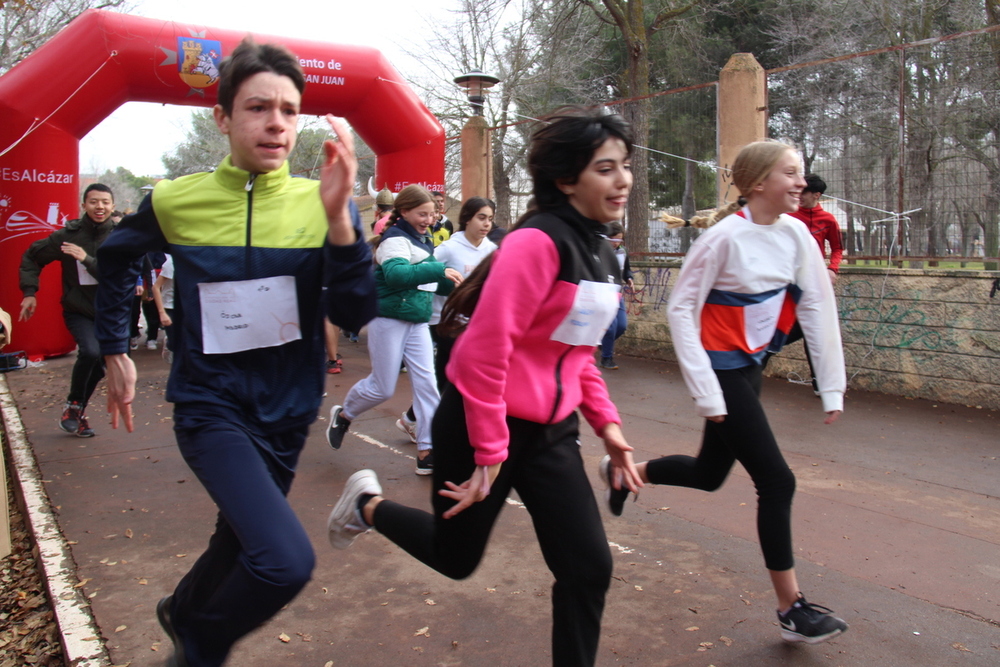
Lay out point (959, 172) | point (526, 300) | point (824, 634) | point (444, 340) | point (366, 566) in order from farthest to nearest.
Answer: point (959, 172) → point (444, 340) → point (366, 566) → point (824, 634) → point (526, 300)

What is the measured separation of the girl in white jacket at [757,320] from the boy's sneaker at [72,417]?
16.7ft

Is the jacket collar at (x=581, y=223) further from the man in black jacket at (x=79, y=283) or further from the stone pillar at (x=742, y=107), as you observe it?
the stone pillar at (x=742, y=107)

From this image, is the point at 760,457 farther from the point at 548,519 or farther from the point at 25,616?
the point at 25,616

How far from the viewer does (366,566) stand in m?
3.91

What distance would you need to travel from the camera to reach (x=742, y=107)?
30.6 feet

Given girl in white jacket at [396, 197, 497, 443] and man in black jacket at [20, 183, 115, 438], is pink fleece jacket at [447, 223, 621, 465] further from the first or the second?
man in black jacket at [20, 183, 115, 438]

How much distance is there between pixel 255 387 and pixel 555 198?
1.04 meters

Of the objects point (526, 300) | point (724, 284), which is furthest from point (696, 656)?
point (526, 300)

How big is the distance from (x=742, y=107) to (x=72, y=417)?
24.2 feet

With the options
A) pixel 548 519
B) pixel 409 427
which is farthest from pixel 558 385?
pixel 409 427

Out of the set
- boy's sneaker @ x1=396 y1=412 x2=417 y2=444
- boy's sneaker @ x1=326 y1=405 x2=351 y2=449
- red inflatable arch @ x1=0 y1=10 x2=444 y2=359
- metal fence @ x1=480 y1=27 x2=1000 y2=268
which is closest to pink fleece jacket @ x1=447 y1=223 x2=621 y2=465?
boy's sneaker @ x1=326 y1=405 x2=351 y2=449

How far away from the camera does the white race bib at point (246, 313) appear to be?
7.88 ft

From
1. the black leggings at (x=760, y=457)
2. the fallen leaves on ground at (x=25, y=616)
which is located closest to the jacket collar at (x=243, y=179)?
the black leggings at (x=760, y=457)

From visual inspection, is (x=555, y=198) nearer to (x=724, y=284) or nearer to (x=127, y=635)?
(x=724, y=284)
